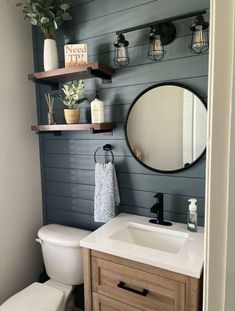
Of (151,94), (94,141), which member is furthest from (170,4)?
(94,141)

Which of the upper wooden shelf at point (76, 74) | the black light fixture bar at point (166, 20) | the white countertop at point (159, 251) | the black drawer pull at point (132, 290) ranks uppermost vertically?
the black light fixture bar at point (166, 20)

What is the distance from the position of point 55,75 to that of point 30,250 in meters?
1.38

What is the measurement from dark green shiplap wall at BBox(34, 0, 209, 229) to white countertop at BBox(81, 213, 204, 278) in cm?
20

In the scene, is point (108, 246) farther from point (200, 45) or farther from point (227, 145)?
point (200, 45)

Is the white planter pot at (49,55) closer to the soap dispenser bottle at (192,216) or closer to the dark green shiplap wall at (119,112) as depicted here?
the dark green shiplap wall at (119,112)

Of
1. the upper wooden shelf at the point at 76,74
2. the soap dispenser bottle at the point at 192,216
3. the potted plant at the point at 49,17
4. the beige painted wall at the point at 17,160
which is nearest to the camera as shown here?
the soap dispenser bottle at the point at 192,216

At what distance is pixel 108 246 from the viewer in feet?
3.89

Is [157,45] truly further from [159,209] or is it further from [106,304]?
[106,304]

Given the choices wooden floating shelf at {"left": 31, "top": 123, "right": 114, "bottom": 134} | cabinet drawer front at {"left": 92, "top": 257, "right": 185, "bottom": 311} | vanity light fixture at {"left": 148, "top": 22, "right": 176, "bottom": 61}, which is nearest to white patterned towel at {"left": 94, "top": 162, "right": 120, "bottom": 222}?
wooden floating shelf at {"left": 31, "top": 123, "right": 114, "bottom": 134}

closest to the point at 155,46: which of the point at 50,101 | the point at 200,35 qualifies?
the point at 200,35

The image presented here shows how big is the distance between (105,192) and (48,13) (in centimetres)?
122

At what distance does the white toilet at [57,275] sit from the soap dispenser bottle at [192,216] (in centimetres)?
73

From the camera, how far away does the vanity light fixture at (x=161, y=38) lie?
4.02ft

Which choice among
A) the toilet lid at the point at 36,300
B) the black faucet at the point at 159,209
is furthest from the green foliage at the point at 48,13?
the toilet lid at the point at 36,300
